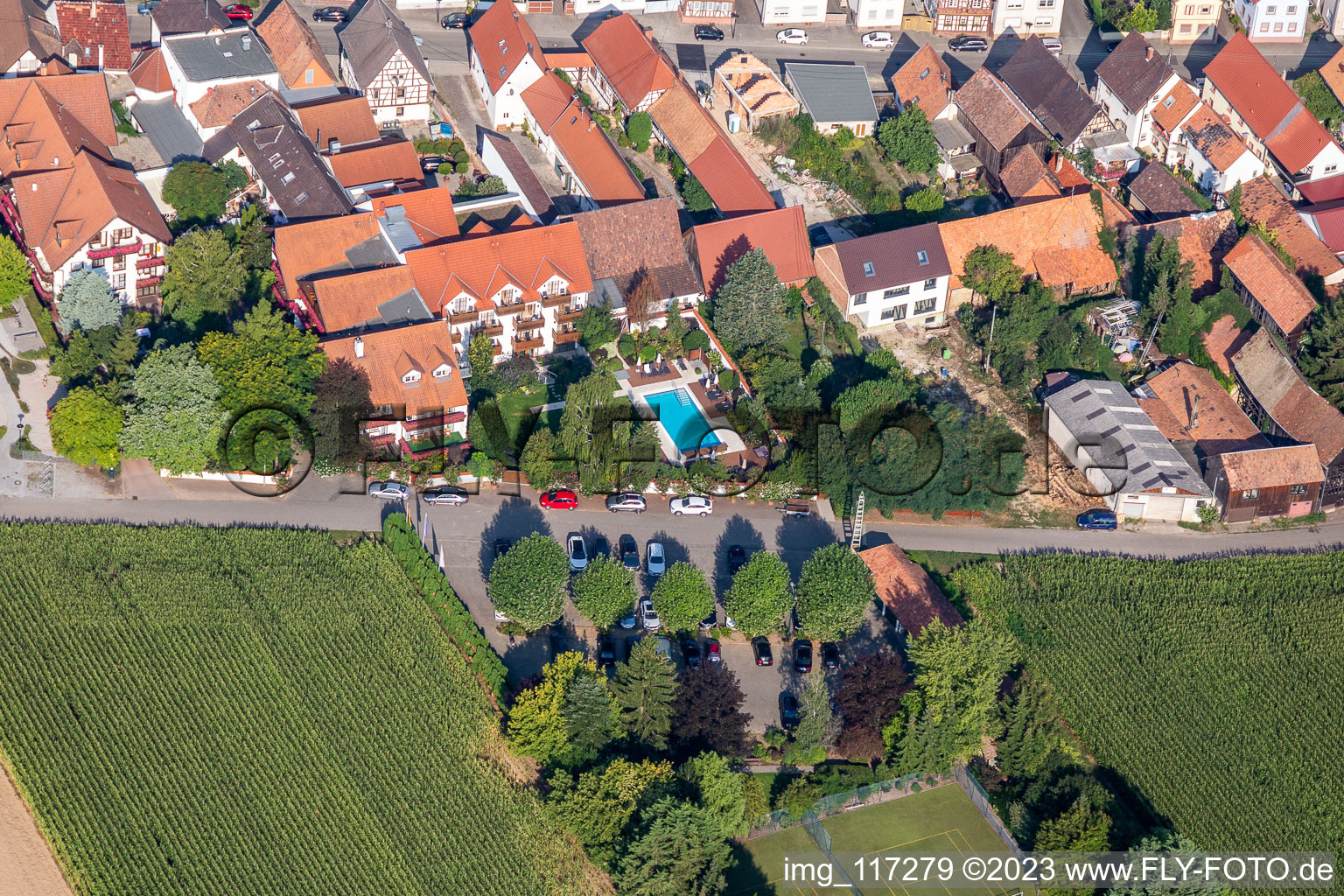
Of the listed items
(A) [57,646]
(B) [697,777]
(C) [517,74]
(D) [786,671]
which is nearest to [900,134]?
(C) [517,74]

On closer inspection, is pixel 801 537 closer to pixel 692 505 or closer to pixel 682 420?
pixel 692 505

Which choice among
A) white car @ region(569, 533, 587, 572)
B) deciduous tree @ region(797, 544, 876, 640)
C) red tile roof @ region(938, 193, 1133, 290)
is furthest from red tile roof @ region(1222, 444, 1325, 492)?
white car @ region(569, 533, 587, 572)

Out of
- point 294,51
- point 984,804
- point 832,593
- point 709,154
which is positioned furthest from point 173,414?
point 984,804

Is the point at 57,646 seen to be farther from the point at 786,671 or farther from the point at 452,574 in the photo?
the point at 786,671

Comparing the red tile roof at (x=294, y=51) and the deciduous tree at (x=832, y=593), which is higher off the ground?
the red tile roof at (x=294, y=51)

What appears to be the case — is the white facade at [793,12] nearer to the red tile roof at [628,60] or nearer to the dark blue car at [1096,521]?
the red tile roof at [628,60]

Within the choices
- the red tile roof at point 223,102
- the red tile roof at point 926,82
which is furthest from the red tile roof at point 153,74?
the red tile roof at point 926,82

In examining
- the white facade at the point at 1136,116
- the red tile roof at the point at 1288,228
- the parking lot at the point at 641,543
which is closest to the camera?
the parking lot at the point at 641,543
